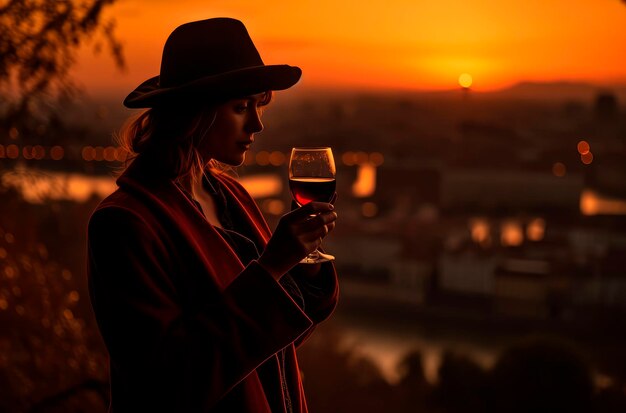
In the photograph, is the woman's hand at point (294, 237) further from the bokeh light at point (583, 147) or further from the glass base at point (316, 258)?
the bokeh light at point (583, 147)

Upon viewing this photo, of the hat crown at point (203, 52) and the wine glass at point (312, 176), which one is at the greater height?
the hat crown at point (203, 52)

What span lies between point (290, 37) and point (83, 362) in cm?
357

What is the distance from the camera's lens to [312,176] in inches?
53.0

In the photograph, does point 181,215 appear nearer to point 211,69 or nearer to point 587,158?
point 211,69

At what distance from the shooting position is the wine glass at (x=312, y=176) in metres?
1.33

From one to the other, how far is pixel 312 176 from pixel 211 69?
0.25 metres

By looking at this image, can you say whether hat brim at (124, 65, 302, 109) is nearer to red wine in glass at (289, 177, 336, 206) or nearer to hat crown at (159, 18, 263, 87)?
hat crown at (159, 18, 263, 87)

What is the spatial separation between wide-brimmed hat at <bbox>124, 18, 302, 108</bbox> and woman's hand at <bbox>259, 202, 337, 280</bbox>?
0.20 meters

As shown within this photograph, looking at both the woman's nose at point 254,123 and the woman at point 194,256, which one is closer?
the woman at point 194,256

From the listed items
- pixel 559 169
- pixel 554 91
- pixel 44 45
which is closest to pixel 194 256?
pixel 44 45

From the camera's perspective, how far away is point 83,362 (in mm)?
4871

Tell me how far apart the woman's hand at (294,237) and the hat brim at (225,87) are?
198mm

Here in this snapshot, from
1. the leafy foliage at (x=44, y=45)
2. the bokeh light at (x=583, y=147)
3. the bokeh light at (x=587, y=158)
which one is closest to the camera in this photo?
the leafy foliage at (x=44, y=45)

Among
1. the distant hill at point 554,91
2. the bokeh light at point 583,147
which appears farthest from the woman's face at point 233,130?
the bokeh light at point 583,147
